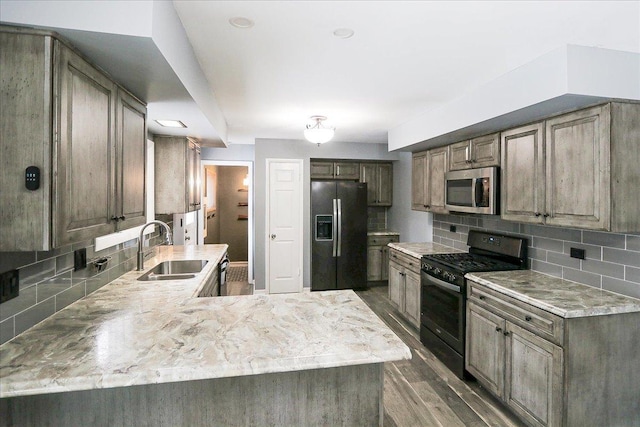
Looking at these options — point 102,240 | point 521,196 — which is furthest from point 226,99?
point 521,196

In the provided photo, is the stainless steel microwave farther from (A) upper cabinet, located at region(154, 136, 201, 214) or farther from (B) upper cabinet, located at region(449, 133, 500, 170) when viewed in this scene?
(A) upper cabinet, located at region(154, 136, 201, 214)

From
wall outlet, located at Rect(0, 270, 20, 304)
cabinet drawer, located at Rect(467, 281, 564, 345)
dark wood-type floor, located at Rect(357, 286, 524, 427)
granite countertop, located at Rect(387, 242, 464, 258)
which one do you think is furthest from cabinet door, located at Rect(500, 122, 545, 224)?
wall outlet, located at Rect(0, 270, 20, 304)

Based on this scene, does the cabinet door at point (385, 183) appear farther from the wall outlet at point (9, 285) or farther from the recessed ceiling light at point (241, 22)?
the wall outlet at point (9, 285)

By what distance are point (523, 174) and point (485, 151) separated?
0.52 m

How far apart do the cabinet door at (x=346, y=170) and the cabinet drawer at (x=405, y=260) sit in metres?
1.81

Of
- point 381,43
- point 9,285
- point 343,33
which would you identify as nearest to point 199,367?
point 9,285

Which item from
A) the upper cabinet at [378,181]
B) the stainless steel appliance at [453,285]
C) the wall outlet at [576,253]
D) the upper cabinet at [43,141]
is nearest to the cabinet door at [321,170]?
the upper cabinet at [378,181]

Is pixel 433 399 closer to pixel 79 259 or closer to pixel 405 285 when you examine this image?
pixel 405 285

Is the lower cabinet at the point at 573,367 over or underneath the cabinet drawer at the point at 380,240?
underneath

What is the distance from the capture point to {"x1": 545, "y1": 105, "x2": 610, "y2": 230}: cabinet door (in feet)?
6.68

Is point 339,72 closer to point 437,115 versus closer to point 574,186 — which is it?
point 437,115

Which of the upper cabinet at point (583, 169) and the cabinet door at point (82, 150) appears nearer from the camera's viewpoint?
the cabinet door at point (82, 150)

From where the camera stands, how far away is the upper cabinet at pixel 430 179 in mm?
3742

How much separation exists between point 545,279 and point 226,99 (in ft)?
10.2
